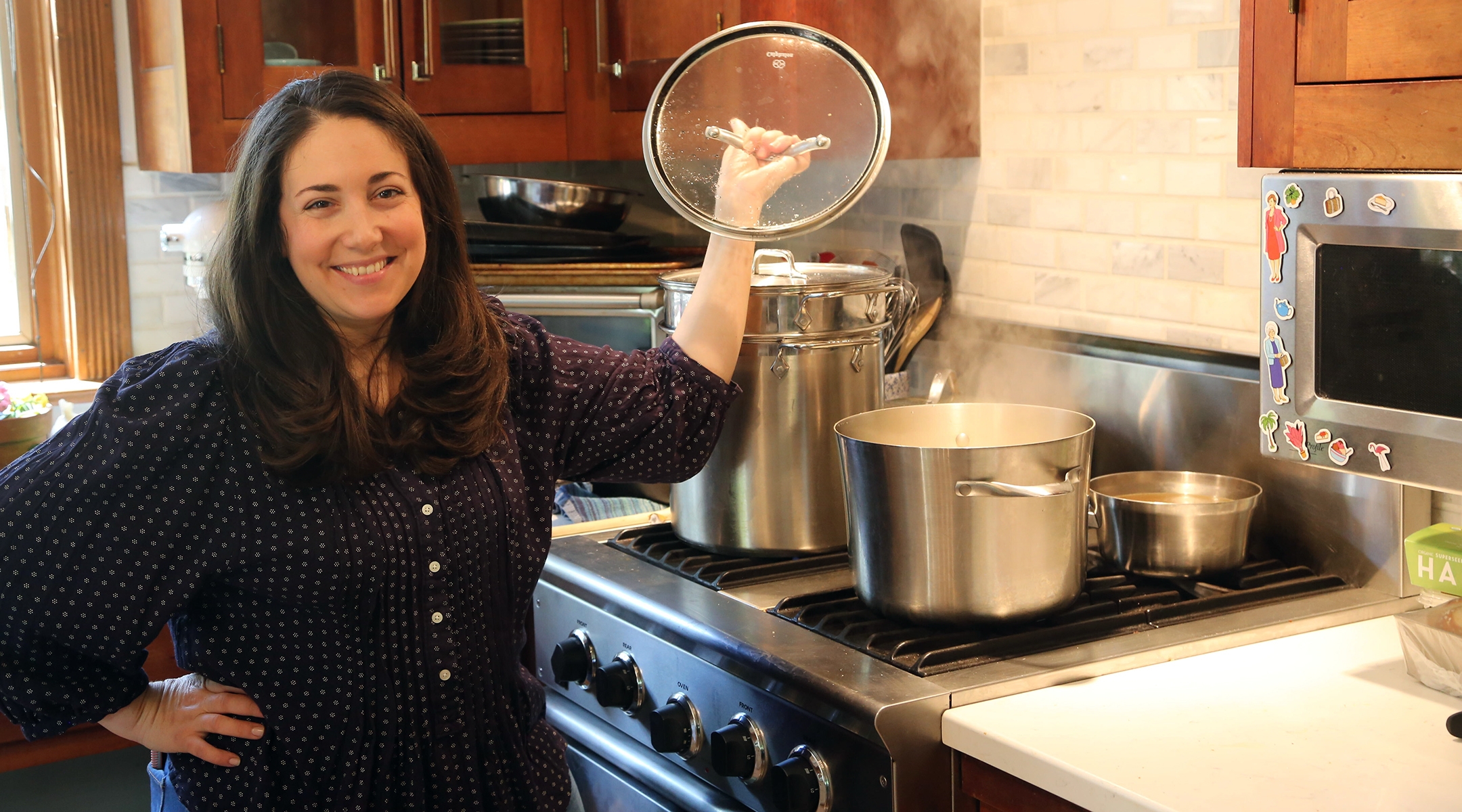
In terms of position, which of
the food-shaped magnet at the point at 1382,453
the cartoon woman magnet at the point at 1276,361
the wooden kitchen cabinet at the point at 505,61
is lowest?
the food-shaped magnet at the point at 1382,453

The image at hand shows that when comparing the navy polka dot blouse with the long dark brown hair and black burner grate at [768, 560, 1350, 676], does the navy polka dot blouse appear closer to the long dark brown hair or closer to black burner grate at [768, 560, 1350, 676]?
the long dark brown hair

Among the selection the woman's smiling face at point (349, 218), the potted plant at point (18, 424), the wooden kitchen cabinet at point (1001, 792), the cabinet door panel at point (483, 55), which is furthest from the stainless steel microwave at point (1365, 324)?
the potted plant at point (18, 424)

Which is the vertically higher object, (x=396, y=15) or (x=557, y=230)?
(x=396, y=15)

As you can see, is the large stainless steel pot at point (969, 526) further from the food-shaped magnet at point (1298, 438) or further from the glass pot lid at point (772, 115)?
the glass pot lid at point (772, 115)

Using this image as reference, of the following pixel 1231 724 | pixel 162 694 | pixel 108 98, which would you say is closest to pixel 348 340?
pixel 162 694

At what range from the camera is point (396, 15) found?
241 centimetres

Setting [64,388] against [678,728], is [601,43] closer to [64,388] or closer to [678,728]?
[64,388]

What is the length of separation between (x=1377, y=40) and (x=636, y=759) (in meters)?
1.19

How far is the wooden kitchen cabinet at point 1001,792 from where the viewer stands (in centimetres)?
125

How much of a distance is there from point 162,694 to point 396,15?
1.41 metres

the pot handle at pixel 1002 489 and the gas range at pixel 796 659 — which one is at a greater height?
the pot handle at pixel 1002 489

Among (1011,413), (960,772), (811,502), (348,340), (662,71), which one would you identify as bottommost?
(960,772)

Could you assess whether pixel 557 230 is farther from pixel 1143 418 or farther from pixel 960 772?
pixel 960 772

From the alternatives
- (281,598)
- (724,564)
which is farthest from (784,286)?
(281,598)
